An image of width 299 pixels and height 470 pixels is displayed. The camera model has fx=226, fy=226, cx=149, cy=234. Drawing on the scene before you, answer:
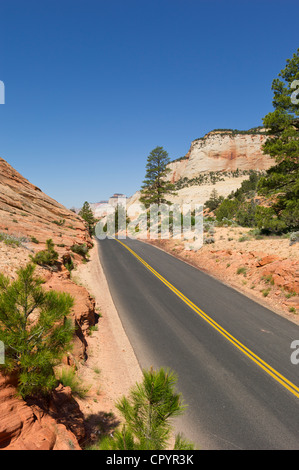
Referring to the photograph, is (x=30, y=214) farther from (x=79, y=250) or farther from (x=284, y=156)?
(x=284, y=156)

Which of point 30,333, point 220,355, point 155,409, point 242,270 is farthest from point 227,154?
point 155,409

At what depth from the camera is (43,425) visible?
143 inches

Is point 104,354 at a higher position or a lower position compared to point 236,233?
lower

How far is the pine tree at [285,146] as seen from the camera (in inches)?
670

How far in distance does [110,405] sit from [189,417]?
2.00 meters

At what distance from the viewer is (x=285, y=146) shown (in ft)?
55.2

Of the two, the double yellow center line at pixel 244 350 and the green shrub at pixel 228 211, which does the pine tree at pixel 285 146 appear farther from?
the green shrub at pixel 228 211

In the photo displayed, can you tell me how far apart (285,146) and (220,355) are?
52.5 ft

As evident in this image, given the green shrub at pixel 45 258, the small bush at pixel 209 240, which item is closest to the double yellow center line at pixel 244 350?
the green shrub at pixel 45 258

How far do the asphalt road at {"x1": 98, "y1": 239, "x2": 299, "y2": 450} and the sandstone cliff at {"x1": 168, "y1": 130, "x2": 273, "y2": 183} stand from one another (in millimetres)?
88506

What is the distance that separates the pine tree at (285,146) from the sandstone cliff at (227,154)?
7836cm

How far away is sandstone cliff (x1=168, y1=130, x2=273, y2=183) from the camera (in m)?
89.8
